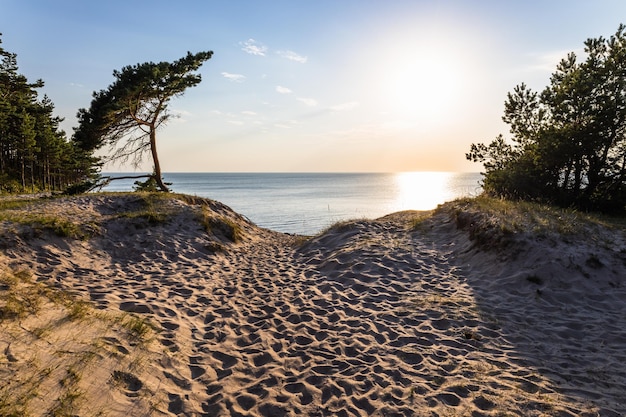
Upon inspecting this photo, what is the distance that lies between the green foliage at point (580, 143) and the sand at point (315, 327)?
7.86 m

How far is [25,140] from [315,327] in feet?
143

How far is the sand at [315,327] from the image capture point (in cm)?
468

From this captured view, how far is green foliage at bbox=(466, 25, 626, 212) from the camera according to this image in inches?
653

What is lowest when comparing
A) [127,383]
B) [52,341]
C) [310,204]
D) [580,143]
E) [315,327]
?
[310,204]

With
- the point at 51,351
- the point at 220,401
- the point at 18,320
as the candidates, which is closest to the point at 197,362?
the point at 220,401

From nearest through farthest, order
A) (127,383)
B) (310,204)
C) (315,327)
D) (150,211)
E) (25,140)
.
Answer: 1. (127,383)
2. (315,327)
3. (150,211)
4. (25,140)
5. (310,204)

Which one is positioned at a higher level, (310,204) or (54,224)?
(54,224)

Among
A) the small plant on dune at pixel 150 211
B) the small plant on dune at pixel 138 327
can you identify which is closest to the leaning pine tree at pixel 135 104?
the small plant on dune at pixel 150 211

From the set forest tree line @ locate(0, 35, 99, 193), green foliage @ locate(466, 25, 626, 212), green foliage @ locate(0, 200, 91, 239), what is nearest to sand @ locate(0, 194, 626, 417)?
green foliage @ locate(0, 200, 91, 239)

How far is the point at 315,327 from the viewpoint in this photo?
24.0 ft

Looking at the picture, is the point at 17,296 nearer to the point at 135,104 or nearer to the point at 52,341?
the point at 52,341

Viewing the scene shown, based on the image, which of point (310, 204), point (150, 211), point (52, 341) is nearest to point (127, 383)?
point (52, 341)

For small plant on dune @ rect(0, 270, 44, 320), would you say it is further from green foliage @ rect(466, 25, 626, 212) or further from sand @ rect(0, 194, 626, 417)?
green foliage @ rect(466, 25, 626, 212)

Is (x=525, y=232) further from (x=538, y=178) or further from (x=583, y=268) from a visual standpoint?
(x=538, y=178)
